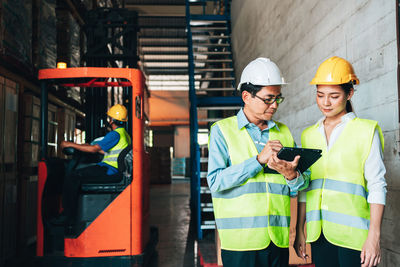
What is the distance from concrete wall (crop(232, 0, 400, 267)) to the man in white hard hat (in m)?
1.15

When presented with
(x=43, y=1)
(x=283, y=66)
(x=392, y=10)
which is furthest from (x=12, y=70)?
(x=392, y=10)

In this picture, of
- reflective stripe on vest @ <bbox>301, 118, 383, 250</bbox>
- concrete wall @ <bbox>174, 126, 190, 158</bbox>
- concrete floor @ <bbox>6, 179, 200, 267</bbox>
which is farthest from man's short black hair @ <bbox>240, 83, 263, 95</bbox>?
concrete wall @ <bbox>174, 126, 190, 158</bbox>

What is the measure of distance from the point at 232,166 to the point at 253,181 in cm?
15

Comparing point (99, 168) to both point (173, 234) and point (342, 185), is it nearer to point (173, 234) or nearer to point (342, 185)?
point (173, 234)

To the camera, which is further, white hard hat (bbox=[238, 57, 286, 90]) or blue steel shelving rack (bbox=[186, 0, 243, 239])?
blue steel shelving rack (bbox=[186, 0, 243, 239])

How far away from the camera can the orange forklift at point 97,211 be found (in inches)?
171

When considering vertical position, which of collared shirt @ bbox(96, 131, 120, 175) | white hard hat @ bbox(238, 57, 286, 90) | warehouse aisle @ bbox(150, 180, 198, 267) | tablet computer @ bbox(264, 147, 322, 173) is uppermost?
white hard hat @ bbox(238, 57, 286, 90)

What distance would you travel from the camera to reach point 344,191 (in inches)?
77.2

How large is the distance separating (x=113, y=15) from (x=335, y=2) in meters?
3.62

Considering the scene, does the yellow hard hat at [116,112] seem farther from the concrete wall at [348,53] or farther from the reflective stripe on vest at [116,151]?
the concrete wall at [348,53]

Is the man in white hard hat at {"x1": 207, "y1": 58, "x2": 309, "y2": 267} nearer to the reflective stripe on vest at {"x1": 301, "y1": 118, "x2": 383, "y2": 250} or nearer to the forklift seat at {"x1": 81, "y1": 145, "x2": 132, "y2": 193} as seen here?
the reflective stripe on vest at {"x1": 301, "y1": 118, "x2": 383, "y2": 250}

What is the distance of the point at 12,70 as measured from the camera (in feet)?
16.5

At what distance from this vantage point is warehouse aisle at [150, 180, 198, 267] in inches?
206

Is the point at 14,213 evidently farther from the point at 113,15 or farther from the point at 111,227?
the point at 113,15
